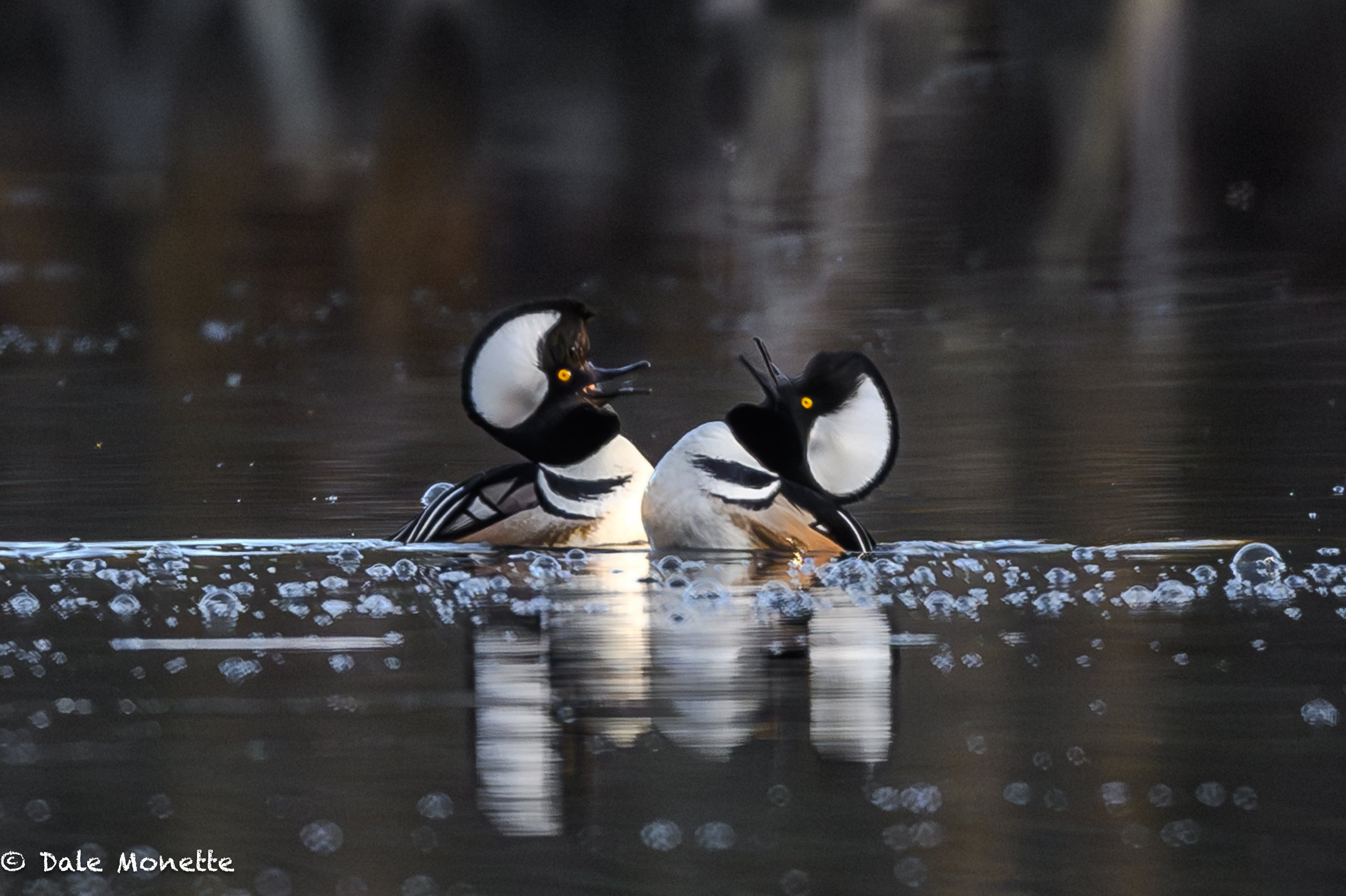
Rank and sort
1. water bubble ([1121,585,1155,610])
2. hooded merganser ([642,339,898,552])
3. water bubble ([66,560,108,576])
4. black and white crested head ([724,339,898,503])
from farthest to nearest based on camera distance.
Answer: black and white crested head ([724,339,898,503]) → hooded merganser ([642,339,898,552]) → water bubble ([66,560,108,576]) → water bubble ([1121,585,1155,610])

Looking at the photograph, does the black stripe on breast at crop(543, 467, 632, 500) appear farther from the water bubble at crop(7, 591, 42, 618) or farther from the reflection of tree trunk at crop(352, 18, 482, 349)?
the reflection of tree trunk at crop(352, 18, 482, 349)

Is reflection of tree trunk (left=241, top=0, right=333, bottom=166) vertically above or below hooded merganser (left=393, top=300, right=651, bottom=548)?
above

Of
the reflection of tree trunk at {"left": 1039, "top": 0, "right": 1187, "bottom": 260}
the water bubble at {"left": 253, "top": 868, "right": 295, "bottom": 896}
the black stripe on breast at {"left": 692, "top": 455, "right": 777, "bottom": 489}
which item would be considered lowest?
the water bubble at {"left": 253, "top": 868, "right": 295, "bottom": 896}

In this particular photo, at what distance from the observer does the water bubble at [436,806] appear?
3.78m

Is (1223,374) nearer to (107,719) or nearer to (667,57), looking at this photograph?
(107,719)

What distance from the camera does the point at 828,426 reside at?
704cm

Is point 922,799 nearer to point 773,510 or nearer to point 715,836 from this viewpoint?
point 715,836

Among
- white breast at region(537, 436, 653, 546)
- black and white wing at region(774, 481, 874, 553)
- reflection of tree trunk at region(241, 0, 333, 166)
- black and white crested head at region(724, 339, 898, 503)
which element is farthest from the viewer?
reflection of tree trunk at region(241, 0, 333, 166)

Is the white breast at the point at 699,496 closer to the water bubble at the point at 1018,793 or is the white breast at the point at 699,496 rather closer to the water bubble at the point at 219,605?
the water bubble at the point at 219,605

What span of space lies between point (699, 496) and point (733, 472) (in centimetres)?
13

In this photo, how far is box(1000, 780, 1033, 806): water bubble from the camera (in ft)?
12.6

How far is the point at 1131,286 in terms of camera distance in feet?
45.6

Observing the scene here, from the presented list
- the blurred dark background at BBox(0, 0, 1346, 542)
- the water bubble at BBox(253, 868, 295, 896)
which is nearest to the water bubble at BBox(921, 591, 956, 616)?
the blurred dark background at BBox(0, 0, 1346, 542)

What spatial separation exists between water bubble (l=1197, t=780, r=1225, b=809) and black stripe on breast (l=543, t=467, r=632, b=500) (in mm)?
3427
